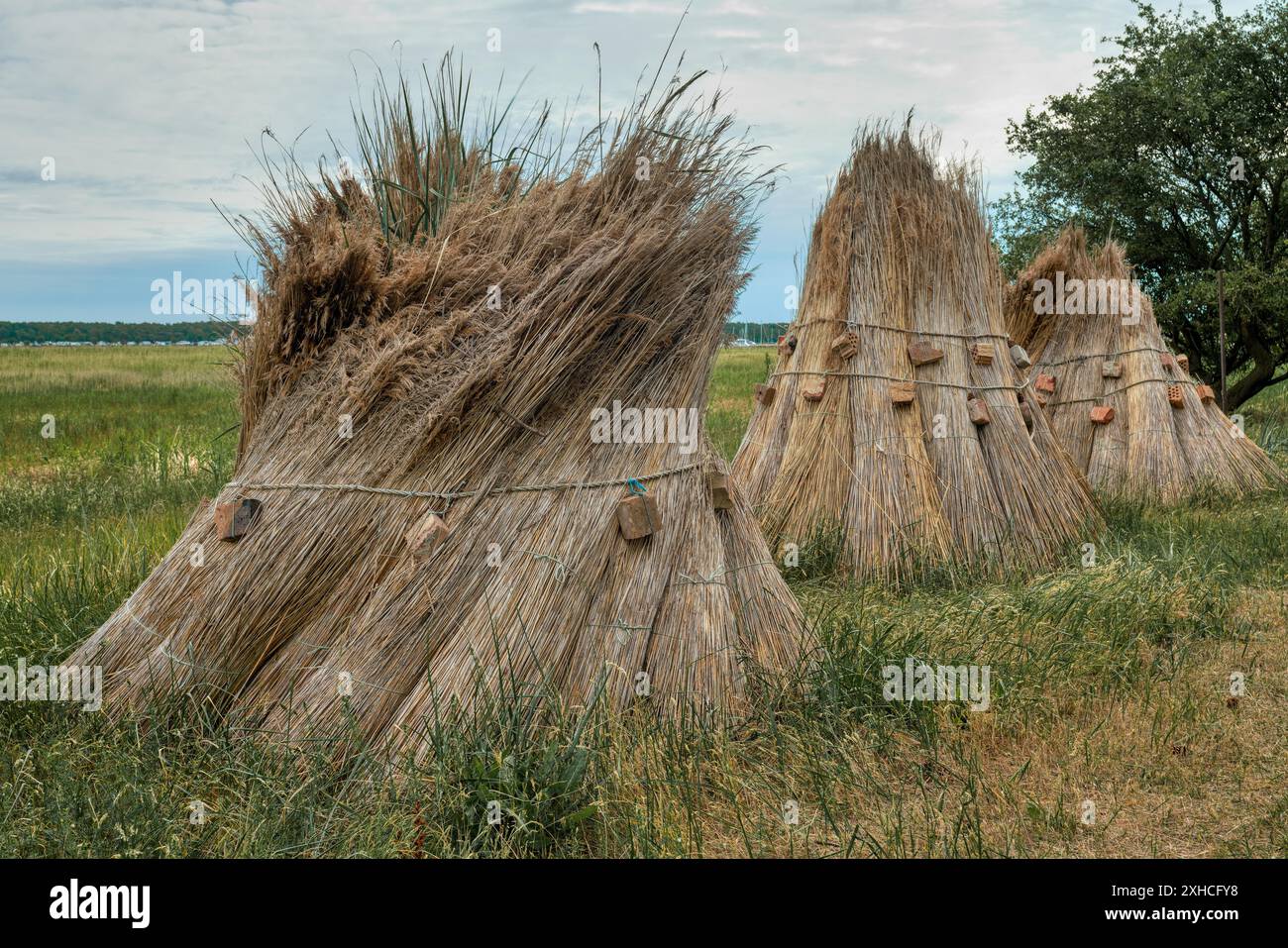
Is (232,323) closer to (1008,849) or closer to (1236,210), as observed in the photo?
(1008,849)

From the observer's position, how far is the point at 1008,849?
284 cm

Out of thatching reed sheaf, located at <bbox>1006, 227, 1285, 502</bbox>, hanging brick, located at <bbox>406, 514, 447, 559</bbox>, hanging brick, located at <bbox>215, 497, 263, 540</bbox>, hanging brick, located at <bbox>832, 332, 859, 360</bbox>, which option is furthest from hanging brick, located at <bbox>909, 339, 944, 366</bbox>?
hanging brick, located at <bbox>215, 497, 263, 540</bbox>

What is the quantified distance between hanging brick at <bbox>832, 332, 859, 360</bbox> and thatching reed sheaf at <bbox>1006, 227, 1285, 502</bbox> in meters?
3.30

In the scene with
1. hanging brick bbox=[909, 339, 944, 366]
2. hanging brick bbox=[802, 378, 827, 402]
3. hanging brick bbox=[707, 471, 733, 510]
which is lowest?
hanging brick bbox=[707, 471, 733, 510]

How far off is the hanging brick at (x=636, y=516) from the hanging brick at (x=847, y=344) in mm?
2930

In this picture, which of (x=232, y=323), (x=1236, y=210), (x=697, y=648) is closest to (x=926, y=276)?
(x=697, y=648)

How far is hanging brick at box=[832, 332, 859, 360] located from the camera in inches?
238

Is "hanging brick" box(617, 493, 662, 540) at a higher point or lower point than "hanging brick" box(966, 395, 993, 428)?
lower

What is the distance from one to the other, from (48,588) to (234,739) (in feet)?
5.58

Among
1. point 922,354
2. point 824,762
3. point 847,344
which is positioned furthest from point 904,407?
point 824,762

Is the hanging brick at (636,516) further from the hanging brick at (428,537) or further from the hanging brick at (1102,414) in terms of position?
the hanging brick at (1102,414)

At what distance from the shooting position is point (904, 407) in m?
6.02

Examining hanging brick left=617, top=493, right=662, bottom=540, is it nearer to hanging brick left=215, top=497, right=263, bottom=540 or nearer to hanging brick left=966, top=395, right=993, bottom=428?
hanging brick left=215, top=497, right=263, bottom=540

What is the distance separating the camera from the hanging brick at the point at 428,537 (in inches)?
130
